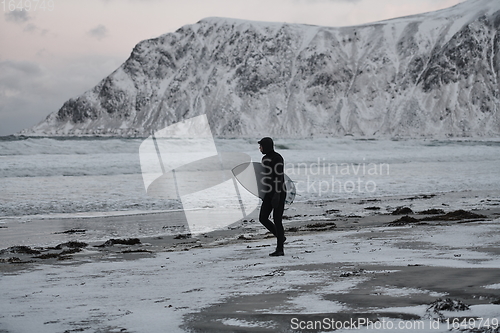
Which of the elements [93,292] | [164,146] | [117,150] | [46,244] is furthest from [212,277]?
[164,146]

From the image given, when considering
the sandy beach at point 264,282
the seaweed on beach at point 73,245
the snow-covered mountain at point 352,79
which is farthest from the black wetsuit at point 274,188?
the snow-covered mountain at point 352,79

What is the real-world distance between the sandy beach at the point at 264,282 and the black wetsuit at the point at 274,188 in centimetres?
41

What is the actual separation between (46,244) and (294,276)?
5.92 meters

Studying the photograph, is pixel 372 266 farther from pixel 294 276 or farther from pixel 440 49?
pixel 440 49

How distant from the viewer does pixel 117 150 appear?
49688 mm

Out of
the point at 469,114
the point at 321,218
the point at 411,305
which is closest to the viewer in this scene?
the point at 411,305

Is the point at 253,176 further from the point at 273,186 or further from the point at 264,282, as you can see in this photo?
the point at 264,282

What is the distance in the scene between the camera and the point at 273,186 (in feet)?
27.5

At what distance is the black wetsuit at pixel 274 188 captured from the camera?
826 cm

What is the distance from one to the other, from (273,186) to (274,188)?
34 millimetres

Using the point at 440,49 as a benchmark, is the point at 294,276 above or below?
below

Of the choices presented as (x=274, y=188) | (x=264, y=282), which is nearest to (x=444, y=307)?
(x=264, y=282)

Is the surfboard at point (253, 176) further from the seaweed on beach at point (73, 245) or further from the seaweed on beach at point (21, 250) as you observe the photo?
the seaweed on beach at point (21, 250)

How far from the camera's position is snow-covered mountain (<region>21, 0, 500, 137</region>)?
164 metres
